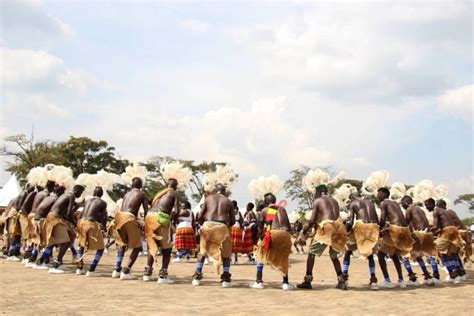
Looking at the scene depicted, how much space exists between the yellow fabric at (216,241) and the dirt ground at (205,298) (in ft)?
1.97

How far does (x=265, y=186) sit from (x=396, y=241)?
2.74 metres

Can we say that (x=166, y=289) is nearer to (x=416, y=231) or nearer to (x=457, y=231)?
(x=416, y=231)

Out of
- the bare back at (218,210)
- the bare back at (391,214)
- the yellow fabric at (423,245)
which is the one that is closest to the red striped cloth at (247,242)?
the yellow fabric at (423,245)

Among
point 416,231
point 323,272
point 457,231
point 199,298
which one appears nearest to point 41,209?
point 199,298

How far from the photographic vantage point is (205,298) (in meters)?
7.59

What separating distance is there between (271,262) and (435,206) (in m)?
4.71

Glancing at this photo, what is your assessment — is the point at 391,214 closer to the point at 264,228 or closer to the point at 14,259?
the point at 264,228

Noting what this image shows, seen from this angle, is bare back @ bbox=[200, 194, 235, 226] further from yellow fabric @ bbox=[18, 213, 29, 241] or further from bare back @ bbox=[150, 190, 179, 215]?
yellow fabric @ bbox=[18, 213, 29, 241]

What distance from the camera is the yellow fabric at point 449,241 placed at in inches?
428

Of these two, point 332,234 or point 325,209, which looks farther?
point 325,209

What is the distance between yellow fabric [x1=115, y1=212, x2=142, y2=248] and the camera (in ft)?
32.0

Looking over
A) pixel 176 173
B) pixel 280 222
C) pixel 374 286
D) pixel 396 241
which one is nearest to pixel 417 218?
pixel 396 241

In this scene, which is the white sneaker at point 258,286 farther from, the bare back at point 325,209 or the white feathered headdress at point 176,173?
the white feathered headdress at point 176,173

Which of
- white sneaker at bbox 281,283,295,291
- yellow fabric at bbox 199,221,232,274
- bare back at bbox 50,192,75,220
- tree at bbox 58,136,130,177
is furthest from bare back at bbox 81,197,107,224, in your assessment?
tree at bbox 58,136,130,177
